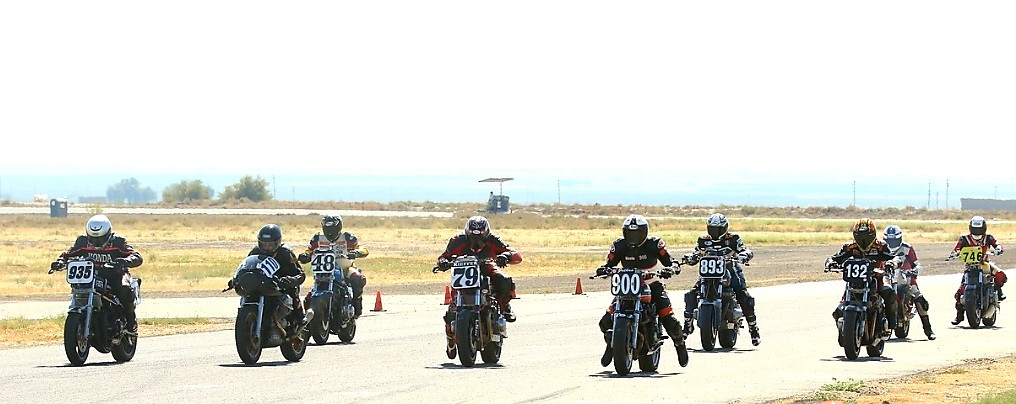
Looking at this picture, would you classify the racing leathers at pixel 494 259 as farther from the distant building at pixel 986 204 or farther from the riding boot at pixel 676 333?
the distant building at pixel 986 204

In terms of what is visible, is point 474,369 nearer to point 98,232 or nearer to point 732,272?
point 732,272

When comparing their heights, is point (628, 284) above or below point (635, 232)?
below

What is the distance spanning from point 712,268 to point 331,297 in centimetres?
528

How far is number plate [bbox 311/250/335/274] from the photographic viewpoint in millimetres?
22062

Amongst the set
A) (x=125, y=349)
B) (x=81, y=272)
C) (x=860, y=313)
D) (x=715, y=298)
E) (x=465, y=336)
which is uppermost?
(x=81, y=272)

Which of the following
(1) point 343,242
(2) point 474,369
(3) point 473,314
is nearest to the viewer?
(2) point 474,369

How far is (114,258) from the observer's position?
19.3 m

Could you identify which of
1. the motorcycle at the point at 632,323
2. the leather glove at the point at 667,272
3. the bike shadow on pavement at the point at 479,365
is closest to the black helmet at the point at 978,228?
the leather glove at the point at 667,272

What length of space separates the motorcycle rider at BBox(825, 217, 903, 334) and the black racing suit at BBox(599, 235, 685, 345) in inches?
121

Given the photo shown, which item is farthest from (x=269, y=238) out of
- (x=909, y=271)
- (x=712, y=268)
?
(x=909, y=271)

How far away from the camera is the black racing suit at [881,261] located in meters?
20.1

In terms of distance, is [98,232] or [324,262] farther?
[324,262]

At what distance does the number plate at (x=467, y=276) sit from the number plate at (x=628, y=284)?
177 cm

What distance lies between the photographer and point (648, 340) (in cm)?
1766
